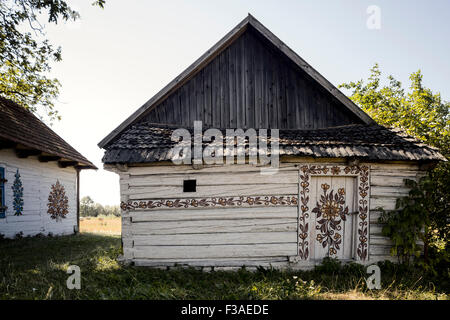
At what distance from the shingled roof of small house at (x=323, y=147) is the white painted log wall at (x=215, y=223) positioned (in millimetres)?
427

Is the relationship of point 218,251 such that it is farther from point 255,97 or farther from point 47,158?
point 47,158

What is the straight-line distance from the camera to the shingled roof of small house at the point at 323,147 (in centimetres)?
556

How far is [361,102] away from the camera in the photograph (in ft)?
Answer: 39.5

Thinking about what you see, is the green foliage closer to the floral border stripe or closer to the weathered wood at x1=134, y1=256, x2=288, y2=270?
the weathered wood at x1=134, y1=256, x2=288, y2=270

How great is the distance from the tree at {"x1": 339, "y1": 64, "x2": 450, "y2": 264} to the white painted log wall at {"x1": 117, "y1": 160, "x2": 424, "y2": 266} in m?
0.41

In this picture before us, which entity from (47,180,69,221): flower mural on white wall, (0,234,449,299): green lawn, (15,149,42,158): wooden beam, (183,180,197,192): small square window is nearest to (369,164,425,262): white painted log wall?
(0,234,449,299): green lawn

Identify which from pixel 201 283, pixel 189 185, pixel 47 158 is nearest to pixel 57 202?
pixel 47 158

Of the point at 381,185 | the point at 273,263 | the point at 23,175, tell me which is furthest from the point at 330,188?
the point at 23,175

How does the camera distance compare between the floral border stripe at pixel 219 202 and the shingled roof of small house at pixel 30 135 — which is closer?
the floral border stripe at pixel 219 202

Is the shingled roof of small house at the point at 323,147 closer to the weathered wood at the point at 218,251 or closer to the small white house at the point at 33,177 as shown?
the weathered wood at the point at 218,251

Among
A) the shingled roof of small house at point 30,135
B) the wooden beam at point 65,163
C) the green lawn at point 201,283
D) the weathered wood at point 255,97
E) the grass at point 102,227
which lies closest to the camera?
the green lawn at point 201,283

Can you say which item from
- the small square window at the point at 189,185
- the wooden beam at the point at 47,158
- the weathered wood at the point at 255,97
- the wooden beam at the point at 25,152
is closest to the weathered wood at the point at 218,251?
the small square window at the point at 189,185

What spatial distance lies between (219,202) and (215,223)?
486mm

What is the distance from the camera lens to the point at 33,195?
1039 cm
